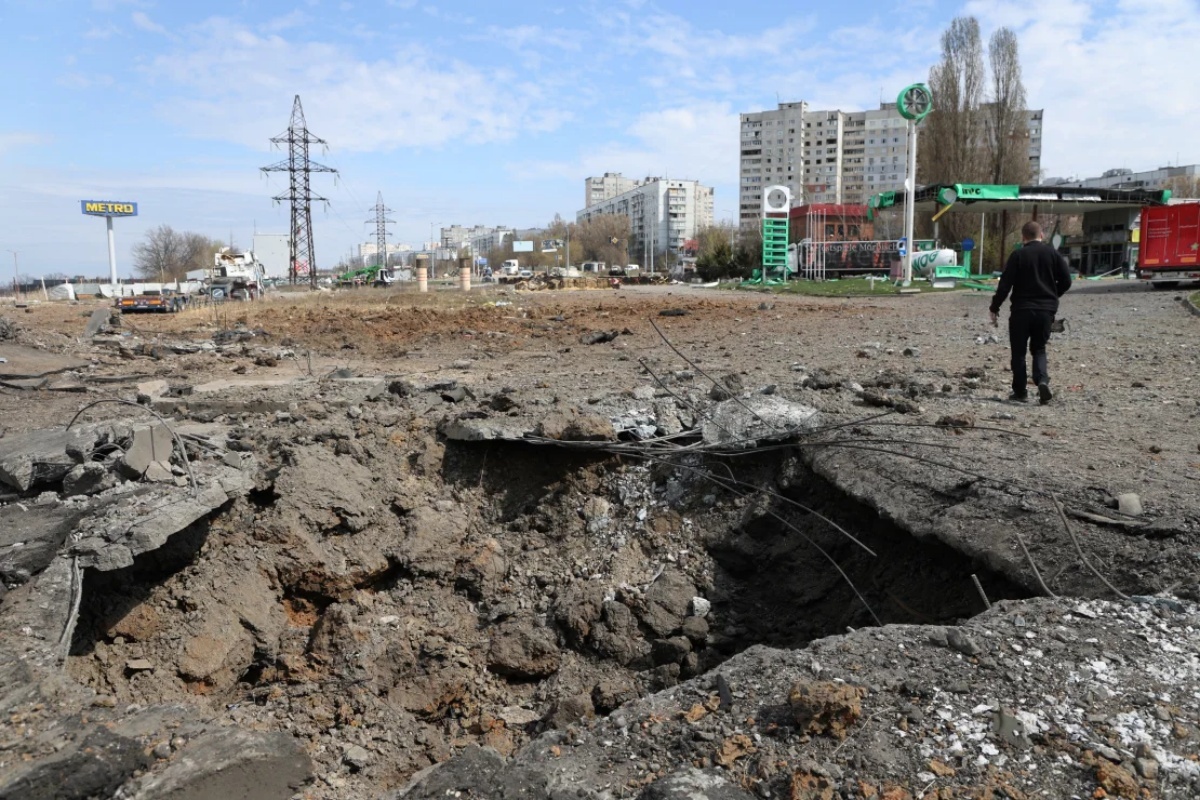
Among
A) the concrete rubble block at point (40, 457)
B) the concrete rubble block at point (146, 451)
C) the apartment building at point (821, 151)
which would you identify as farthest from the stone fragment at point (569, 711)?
the apartment building at point (821, 151)

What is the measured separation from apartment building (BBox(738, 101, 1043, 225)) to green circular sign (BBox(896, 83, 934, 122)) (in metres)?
93.9

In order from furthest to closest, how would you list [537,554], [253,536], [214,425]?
[214,425] < [537,554] < [253,536]

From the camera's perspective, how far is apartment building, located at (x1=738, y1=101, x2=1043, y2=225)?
122 metres

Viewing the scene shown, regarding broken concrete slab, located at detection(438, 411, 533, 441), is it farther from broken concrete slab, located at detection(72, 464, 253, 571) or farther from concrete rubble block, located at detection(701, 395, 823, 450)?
broken concrete slab, located at detection(72, 464, 253, 571)

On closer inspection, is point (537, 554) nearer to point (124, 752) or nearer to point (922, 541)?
point (922, 541)

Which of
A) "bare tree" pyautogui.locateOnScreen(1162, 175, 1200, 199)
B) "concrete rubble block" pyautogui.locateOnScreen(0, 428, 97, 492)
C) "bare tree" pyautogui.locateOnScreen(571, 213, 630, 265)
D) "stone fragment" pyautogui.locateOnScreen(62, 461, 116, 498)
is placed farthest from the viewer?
"bare tree" pyautogui.locateOnScreen(571, 213, 630, 265)

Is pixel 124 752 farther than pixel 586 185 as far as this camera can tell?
No

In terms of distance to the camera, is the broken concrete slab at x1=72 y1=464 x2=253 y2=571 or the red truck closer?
the broken concrete slab at x1=72 y1=464 x2=253 y2=571

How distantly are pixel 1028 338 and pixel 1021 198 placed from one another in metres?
26.1

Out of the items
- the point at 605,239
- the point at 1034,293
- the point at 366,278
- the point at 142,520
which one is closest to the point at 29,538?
the point at 142,520

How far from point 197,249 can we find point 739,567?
9467 centimetres

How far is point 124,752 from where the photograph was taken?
116 inches

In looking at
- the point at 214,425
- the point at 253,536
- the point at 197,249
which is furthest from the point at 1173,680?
the point at 197,249

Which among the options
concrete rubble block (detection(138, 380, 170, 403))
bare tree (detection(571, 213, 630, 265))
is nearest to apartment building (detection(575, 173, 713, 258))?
bare tree (detection(571, 213, 630, 265))
